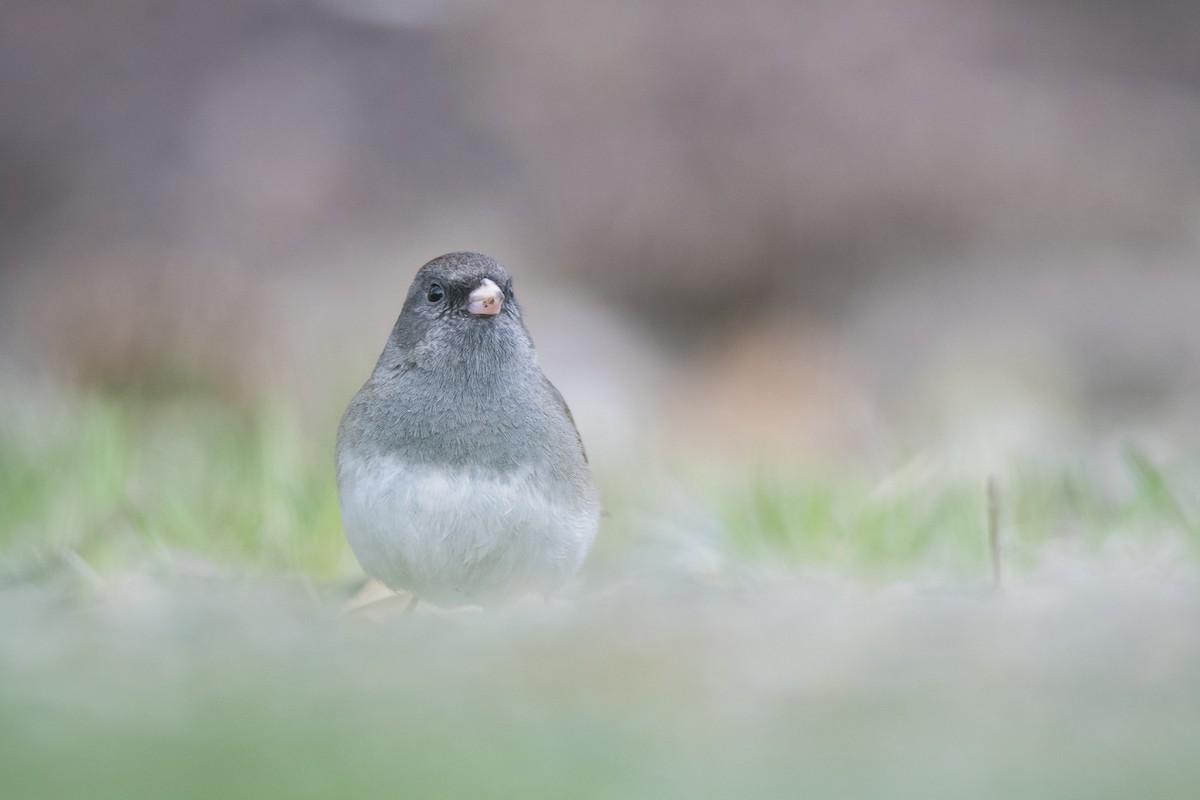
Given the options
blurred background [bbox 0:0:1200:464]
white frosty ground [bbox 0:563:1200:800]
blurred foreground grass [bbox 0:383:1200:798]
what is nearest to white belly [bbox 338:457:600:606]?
blurred foreground grass [bbox 0:383:1200:798]

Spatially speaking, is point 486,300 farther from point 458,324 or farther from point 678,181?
point 678,181

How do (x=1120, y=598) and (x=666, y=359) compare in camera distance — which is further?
(x=666, y=359)

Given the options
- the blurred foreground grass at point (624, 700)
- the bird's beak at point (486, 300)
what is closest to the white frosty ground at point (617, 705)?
the blurred foreground grass at point (624, 700)

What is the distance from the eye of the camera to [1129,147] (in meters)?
4.71

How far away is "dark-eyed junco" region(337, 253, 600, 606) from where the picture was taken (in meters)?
1.95

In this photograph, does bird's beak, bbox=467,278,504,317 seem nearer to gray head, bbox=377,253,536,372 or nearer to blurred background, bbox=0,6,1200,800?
gray head, bbox=377,253,536,372

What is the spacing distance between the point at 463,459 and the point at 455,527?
12cm

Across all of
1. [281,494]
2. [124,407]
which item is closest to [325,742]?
[281,494]

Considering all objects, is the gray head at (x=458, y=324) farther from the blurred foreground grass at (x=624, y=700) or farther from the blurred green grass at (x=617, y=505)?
the blurred foreground grass at (x=624, y=700)

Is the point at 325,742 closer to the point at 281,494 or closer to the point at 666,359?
the point at 281,494

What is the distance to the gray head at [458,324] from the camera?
213cm

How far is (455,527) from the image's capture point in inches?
76.2

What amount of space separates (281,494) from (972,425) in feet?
7.61

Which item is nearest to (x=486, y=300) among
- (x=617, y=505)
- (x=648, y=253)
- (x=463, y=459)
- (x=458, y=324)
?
(x=458, y=324)
